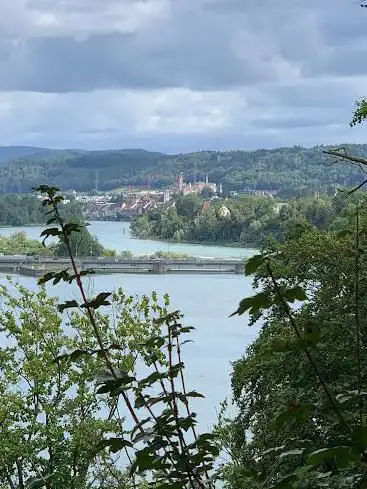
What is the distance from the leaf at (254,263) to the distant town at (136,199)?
5673 centimetres

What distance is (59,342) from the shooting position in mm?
10312

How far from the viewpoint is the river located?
1623 centimetres

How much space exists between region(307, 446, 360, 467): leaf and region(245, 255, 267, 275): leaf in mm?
262

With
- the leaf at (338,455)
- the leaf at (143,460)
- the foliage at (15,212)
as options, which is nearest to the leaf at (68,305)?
the leaf at (143,460)

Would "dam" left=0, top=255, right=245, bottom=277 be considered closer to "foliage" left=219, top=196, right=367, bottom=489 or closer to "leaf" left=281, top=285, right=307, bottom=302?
"foliage" left=219, top=196, right=367, bottom=489

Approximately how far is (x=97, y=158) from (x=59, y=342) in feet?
219

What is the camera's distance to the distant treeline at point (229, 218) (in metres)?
29.2

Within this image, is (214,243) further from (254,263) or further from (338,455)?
(338,455)

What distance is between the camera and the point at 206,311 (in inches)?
982

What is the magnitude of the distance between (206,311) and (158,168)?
187ft

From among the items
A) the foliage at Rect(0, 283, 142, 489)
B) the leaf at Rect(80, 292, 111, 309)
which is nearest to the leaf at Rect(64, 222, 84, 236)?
the leaf at Rect(80, 292, 111, 309)

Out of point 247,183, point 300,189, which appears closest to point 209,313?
point 300,189

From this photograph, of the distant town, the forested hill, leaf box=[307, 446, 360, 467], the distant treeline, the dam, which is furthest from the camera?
the forested hill

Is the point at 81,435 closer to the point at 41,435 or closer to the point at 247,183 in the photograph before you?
the point at 41,435
